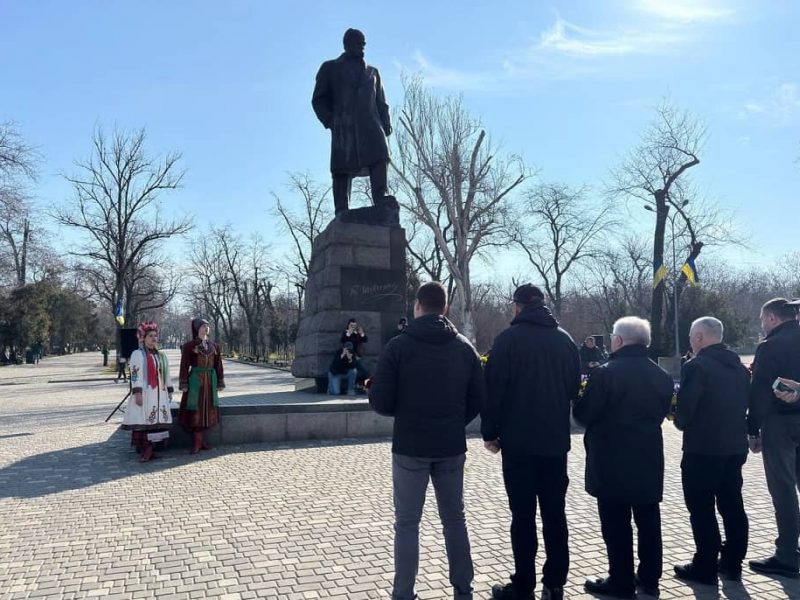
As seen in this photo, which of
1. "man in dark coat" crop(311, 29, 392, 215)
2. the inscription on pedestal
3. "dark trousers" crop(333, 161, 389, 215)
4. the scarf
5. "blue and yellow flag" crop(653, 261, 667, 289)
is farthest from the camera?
"blue and yellow flag" crop(653, 261, 667, 289)

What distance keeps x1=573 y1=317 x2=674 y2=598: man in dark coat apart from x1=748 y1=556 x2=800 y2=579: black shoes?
96 centimetres

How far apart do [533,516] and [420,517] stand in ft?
2.34

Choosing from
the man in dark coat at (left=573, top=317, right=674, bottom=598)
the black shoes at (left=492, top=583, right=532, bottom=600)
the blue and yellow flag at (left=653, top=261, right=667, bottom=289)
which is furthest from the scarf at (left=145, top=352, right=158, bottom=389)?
the blue and yellow flag at (left=653, top=261, right=667, bottom=289)

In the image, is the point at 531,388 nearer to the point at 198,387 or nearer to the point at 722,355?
the point at 722,355

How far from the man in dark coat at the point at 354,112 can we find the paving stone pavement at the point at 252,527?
225 inches

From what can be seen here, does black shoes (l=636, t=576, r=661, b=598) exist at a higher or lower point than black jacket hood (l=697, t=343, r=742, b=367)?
lower

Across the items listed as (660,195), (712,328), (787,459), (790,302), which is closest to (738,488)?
(787,459)

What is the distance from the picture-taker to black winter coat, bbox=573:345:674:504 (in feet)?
11.4

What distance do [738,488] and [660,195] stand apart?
90.9 feet

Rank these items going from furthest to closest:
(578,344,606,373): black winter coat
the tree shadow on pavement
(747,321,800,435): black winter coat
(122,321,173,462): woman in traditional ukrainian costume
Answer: (578,344,606,373): black winter coat, (122,321,173,462): woman in traditional ukrainian costume, the tree shadow on pavement, (747,321,800,435): black winter coat

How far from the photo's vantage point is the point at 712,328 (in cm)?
400

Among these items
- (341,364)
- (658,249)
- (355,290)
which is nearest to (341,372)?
(341,364)

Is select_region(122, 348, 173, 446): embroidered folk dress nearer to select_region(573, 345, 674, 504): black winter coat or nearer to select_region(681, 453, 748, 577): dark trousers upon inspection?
select_region(573, 345, 674, 504): black winter coat

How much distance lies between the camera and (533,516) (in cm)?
343
